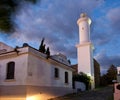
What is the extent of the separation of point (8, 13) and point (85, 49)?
33.0m

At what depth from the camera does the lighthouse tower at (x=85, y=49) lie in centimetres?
4139

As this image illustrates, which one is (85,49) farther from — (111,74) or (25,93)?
(25,93)

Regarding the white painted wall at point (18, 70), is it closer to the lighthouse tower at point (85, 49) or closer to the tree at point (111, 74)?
the lighthouse tower at point (85, 49)

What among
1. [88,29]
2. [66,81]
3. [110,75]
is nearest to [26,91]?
[66,81]

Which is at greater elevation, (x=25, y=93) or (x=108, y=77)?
(x=108, y=77)

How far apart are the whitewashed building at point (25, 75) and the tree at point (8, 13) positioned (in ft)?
36.6

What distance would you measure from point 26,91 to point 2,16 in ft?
38.5

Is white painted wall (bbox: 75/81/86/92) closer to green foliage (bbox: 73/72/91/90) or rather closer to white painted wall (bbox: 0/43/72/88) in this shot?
green foliage (bbox: 73/72/91/90)

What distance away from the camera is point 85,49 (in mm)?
42062

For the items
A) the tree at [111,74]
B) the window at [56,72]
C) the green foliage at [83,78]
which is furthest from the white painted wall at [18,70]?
the tree at [111,74]

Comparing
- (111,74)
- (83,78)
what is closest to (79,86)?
(83,78)

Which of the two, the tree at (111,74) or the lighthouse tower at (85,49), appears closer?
the lighthouse tower at (85,49)

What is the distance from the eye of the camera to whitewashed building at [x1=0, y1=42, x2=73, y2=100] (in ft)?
68.0

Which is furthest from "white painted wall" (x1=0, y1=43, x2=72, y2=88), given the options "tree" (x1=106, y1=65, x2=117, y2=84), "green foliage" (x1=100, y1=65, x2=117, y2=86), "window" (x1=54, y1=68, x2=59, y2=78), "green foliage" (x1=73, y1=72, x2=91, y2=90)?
"tree" (x1=106, y1=65, x2=117, y2=84)
